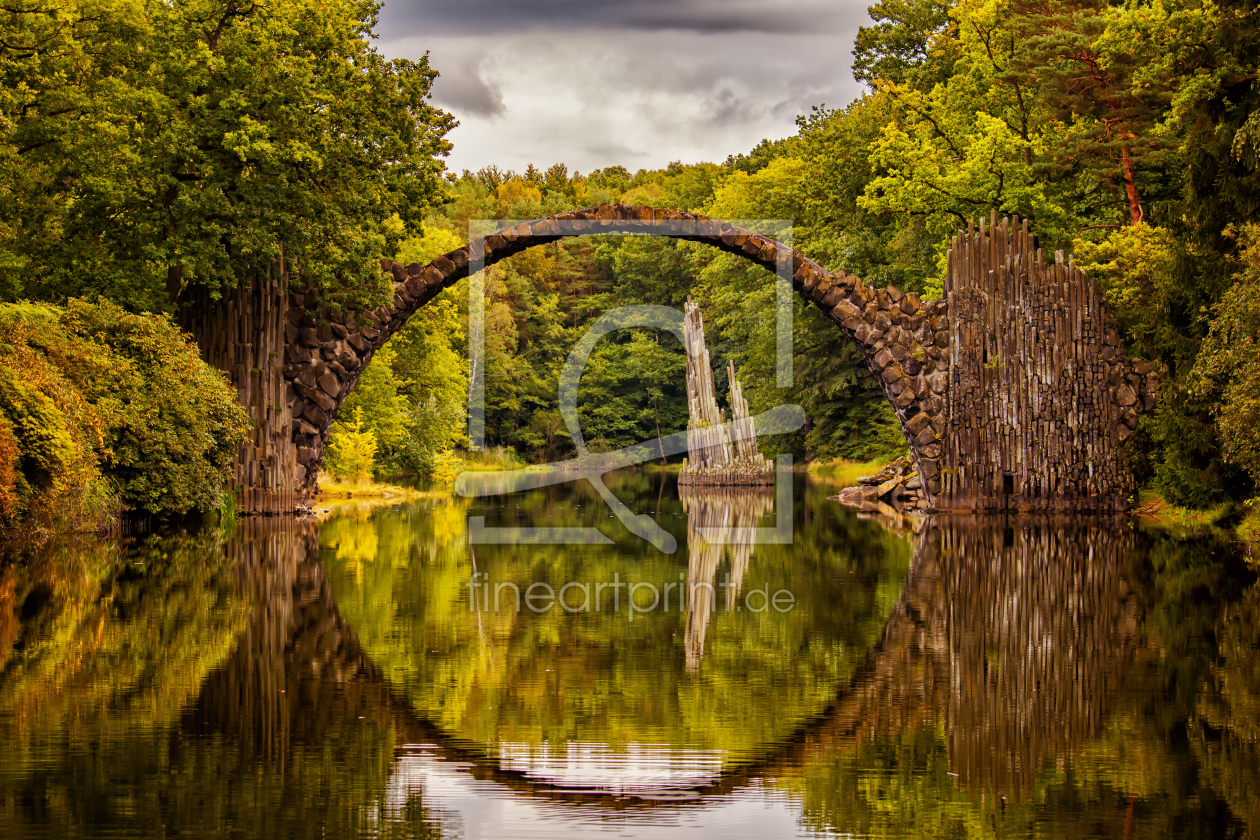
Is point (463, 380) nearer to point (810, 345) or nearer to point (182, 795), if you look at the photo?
point (810, 345)

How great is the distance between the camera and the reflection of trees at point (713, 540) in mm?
10188

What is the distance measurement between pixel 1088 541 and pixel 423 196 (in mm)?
13709

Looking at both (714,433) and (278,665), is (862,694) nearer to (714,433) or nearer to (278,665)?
(278,665)

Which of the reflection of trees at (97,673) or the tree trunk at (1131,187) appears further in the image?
the tree trunk at (1131,187)

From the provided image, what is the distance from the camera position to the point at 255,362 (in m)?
22.0

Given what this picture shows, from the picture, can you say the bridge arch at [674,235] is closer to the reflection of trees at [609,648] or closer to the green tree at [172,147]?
the green tree at [172,147]

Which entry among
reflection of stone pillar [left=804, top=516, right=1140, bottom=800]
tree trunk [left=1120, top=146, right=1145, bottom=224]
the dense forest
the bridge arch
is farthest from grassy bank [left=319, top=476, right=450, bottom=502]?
reflection of stone pillar [left=804, top=516, right=1140, bottom=800]

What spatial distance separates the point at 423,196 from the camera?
24.2m

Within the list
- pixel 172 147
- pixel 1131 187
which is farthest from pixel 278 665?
pixel 1131 187

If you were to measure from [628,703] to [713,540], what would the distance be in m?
12.0

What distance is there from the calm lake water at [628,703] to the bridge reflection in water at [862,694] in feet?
0.09

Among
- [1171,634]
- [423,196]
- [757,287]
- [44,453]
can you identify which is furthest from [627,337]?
[1171,634]

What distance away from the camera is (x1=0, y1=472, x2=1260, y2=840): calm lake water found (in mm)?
4844

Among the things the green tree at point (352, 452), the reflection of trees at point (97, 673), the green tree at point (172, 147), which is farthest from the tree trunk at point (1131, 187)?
the reflection of trees at point (97, 673)
